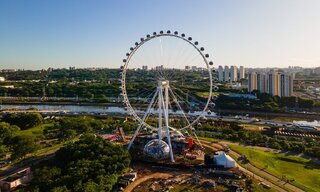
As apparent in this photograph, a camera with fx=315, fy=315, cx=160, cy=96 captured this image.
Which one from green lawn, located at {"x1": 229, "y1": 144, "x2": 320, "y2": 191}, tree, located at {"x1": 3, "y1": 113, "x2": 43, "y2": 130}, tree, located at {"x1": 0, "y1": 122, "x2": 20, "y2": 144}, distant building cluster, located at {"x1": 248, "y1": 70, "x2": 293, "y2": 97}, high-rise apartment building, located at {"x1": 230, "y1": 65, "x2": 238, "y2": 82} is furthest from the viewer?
high-rise apartment building, located at {"x1": 230, "y1": 65, "x2": 238, "y2": 82}

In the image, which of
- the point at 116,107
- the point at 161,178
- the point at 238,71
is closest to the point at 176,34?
the point at 161,178

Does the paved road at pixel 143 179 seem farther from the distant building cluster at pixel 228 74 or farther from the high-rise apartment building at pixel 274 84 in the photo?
the distant building cluster at pixel 228 74

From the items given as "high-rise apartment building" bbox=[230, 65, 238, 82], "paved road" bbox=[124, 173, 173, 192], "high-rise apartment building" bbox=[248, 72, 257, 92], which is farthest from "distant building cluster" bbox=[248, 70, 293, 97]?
"paved road" bbox=[124, 173, 173, 192]

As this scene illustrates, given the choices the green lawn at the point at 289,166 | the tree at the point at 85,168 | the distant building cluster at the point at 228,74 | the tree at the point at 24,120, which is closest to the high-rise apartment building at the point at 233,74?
the distant building cluster at the point at 228,74

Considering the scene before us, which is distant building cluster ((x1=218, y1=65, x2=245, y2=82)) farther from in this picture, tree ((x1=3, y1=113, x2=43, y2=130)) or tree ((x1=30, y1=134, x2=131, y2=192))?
tree ((x1=30, y1=134, x2=131, y2=192))

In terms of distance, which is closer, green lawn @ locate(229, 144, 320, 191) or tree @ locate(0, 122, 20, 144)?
green lawn @ locate(229, 144, 320, 191)

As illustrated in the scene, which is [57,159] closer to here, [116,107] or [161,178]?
[161,178]

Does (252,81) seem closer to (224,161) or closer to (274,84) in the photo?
(274,84)
